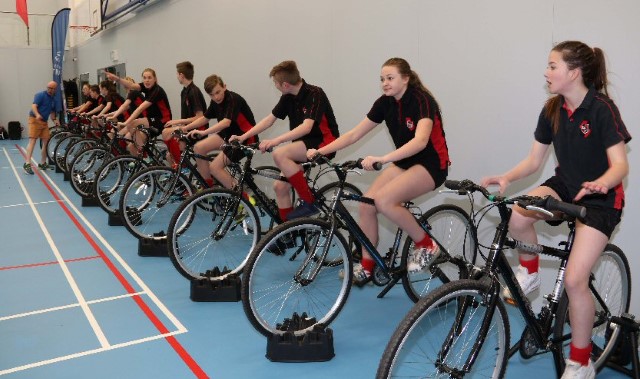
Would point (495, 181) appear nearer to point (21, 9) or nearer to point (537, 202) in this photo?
point (537, 202)

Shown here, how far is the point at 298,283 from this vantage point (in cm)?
301

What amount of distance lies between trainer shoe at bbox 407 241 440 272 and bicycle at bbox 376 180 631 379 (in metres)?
0.35

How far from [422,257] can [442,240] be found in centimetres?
67

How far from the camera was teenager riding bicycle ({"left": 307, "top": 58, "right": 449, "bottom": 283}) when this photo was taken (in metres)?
3.07

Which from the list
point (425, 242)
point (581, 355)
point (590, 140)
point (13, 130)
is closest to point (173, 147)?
point (425, 242)

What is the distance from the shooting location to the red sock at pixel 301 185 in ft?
11.9

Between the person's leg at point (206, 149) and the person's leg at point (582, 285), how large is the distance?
3.29 meters

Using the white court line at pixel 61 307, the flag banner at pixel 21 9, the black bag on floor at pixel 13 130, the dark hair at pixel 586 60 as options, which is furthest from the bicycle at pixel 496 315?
the black bag on floor at pixel 13 130

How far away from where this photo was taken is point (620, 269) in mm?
2693

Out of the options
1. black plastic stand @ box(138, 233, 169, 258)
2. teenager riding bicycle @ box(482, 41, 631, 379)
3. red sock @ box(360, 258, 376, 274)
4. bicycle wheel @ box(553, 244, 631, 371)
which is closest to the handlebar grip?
teenager riding bicycle @ box(482, 41, 631, 379)

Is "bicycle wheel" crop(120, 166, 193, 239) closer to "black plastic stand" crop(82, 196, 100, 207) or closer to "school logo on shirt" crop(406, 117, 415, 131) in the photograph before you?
"black plastic stand" crop(82, 196, 100, 207)

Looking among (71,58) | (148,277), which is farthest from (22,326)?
(71,58)

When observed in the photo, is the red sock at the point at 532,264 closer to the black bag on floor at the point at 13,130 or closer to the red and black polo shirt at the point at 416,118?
the red and black polo shirt at the point at 416,118

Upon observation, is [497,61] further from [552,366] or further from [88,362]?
[88,362]
